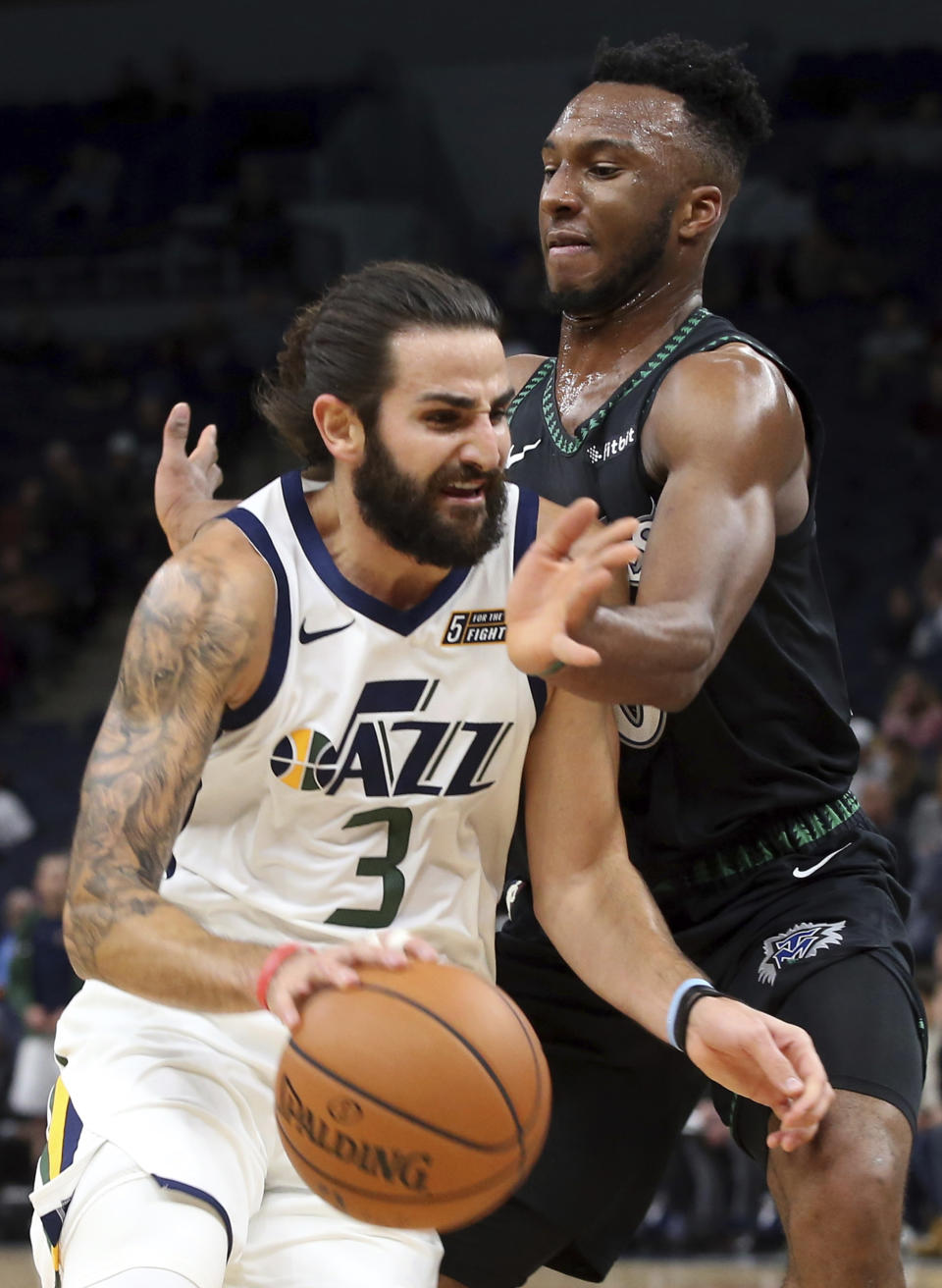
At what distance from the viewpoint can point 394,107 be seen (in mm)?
17250

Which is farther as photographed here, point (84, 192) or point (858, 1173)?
point (84, 192)

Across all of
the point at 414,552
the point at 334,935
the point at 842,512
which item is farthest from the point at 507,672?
the point at 842,512

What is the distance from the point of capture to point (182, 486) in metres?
4.08

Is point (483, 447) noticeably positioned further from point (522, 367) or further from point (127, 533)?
point (127, 533)

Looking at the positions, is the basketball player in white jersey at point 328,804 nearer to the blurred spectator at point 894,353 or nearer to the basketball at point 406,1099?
the basketball at point 406,1099

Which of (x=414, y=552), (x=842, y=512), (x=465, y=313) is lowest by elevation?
(x=842, y=512)

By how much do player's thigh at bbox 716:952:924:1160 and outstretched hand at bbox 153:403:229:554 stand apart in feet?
5.66

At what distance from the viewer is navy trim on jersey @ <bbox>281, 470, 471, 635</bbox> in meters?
3.17

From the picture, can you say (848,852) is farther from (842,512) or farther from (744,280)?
(744,280)

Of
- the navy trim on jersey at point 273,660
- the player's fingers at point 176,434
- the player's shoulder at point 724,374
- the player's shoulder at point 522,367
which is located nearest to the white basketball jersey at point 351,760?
the navy trim on jersey at point 273,660

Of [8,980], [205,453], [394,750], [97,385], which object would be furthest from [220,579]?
[97,385]

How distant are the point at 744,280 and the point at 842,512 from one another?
8.99 ft

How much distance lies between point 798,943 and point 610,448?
3.59 ft

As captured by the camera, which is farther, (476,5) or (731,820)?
(476,5)
